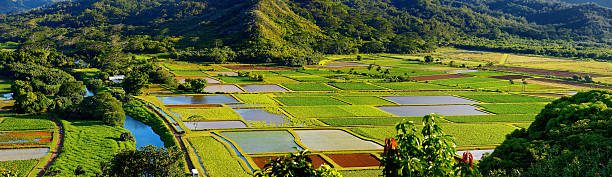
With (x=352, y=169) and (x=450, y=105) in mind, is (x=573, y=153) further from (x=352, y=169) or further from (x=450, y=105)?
(x=450, y=105)

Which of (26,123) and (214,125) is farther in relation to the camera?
(214,125)

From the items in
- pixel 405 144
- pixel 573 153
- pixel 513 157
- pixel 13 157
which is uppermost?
pixel 405 144

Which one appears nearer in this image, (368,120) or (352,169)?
(352,169)

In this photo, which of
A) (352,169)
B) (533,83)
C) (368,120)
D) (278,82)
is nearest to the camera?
(352,169)

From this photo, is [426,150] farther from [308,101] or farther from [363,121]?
[308,101]

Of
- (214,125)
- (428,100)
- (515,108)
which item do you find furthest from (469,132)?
(214,125)

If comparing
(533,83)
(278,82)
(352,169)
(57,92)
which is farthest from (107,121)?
(533,83)

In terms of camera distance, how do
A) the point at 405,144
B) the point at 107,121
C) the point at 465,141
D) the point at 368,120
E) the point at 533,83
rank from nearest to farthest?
the point at 405,144 → the point at 465,141 → the point at 107,121 → the point at 368,120 → the point at 533,83

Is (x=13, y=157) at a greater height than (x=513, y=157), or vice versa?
(x=513, y=157)
